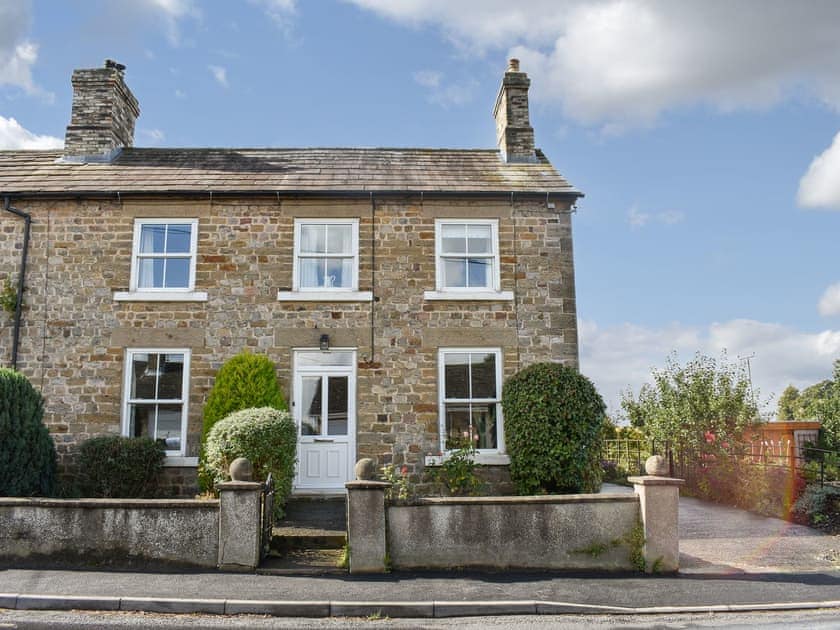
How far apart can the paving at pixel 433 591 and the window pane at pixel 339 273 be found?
6.19m

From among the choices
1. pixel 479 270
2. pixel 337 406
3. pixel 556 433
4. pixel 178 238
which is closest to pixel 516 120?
Result: pixel 479 270

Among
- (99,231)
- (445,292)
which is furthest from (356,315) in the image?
(99,231)

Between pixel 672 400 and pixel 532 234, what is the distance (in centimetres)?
585

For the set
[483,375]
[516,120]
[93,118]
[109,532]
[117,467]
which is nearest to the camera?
[109,532]

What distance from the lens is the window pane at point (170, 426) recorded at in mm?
12500

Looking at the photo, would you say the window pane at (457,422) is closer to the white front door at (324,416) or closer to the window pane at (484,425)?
the window pane at (484,425)

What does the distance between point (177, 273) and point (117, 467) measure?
375 cm

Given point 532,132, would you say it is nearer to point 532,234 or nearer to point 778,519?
point 532,234

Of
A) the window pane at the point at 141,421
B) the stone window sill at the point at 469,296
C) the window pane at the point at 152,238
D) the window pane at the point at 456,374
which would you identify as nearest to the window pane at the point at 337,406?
the window pane at the point at 456,374

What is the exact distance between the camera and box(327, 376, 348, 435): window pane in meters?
12.6

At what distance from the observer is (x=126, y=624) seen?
6.73m

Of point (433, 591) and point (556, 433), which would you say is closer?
point (433, 591)

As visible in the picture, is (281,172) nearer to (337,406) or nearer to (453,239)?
(453,239)

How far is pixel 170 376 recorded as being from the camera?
499 inches
